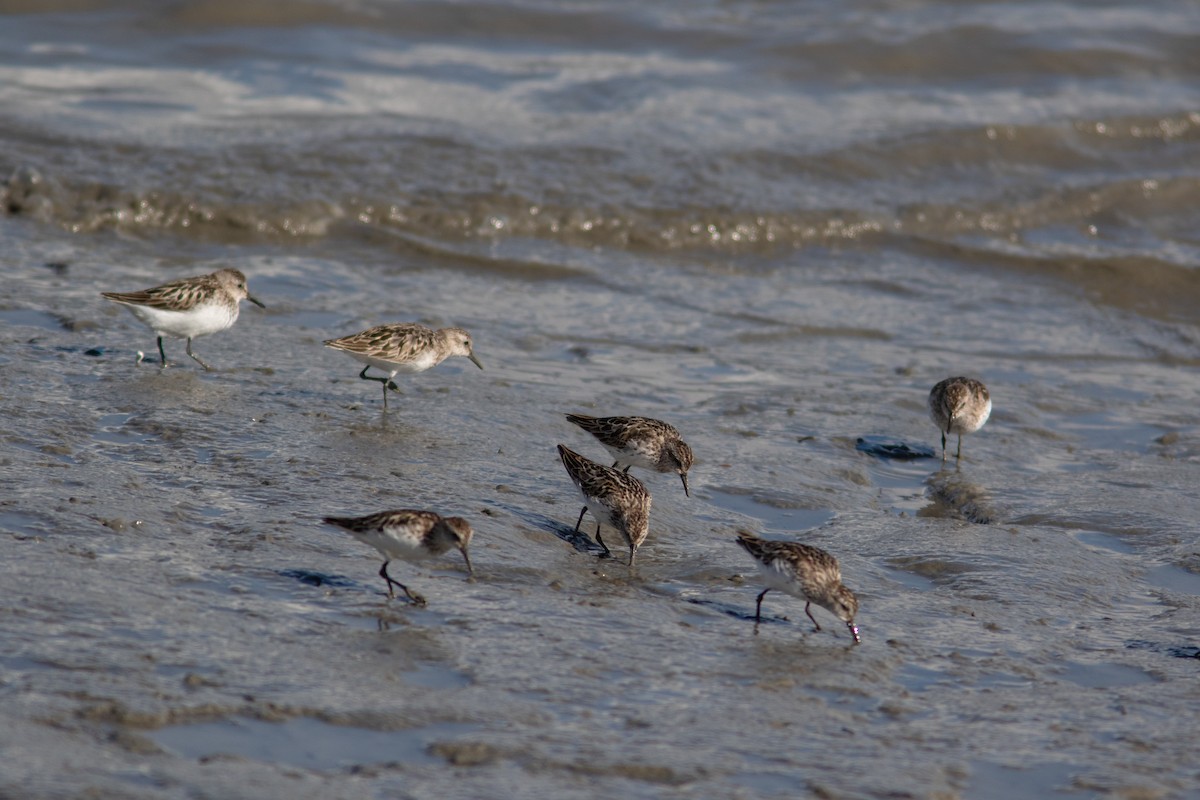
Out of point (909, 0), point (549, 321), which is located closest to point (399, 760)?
point (549, 321)

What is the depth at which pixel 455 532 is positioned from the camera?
6387mm

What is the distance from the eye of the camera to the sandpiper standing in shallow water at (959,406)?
974 centimetres

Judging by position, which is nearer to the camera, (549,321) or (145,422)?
(145,422)

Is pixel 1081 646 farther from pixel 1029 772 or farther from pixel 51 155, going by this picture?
pixel 51 155

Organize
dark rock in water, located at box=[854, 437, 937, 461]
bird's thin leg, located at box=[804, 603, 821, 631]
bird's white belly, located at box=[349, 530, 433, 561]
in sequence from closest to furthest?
bird's white belly, located at box=[349, 530, 433, 561], bird's thin leg, located at box=[804, 603, 821, 631], dark rock in water, located at box=[854, 437, 937, 461]

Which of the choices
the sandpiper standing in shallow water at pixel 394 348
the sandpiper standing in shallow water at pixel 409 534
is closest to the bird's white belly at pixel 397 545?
the sandpiper standing in shallow water at pixel 409 534

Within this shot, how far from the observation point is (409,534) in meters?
6.36

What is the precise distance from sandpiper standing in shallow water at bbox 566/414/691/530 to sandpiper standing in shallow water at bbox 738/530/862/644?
62.9 inches

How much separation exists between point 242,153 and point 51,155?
2.05 meters

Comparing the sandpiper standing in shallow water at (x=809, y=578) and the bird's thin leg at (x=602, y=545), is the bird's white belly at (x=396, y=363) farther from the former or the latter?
the sandpiper standing in shallow water at (x=809, y=578)

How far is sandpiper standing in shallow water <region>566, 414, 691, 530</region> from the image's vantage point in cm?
830

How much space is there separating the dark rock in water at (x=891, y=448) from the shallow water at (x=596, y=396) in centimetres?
7

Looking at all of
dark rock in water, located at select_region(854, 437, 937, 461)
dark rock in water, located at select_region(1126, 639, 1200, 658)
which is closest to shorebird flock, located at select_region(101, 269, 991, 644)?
dark rock in water, located at select_region(854, 437, 937, 461)

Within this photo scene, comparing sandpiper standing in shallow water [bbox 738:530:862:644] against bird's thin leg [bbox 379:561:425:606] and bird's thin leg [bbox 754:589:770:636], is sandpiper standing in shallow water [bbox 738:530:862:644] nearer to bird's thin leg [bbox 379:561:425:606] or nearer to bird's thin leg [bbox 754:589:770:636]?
bird's thin leg [bbox 754:589:770:636]
